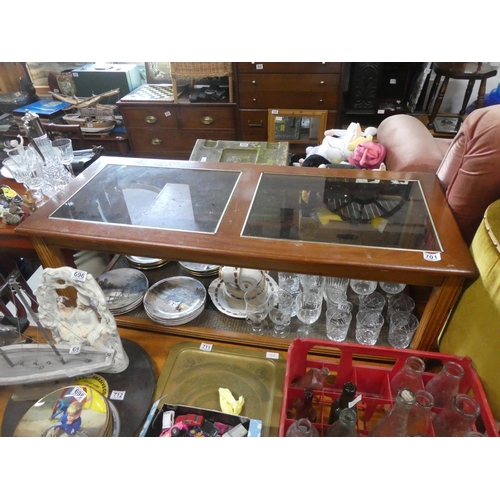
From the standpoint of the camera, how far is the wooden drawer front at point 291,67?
7.79 ft

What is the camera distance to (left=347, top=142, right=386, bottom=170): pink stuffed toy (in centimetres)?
152

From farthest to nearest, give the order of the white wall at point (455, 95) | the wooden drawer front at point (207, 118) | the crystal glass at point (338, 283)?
the white wall at point (455, 95) → the wooden drawer front at point (207, 118) → the crystal glass at point (338, 283)

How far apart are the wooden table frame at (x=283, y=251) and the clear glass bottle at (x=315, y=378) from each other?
238mm

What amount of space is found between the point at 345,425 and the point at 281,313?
0.50 metres

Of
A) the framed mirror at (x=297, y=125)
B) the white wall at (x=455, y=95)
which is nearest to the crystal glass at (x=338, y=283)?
the framed mirror at (x=297, y=125)

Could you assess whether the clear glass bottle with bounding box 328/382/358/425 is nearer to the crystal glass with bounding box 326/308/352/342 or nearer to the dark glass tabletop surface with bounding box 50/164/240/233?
the crystal glass with bounding box 326/308/352/342

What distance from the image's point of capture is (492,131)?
84 cm

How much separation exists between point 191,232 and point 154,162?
47 cm

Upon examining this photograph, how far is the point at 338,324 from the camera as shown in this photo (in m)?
1.07

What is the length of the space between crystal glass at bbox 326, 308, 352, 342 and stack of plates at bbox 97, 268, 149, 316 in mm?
645

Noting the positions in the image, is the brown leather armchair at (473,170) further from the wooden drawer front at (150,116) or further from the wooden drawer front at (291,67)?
the wooden drawer front at (150,116)

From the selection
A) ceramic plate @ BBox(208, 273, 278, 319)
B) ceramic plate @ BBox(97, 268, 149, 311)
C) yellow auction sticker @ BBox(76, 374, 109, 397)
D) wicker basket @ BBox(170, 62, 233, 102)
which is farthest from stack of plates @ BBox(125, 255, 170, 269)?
wicker basket @ BBox(170, 62, 233, 102)

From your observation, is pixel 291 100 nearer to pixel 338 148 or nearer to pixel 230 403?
pixel 338 148

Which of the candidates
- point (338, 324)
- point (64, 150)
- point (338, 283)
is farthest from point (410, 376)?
point (64, 150)
